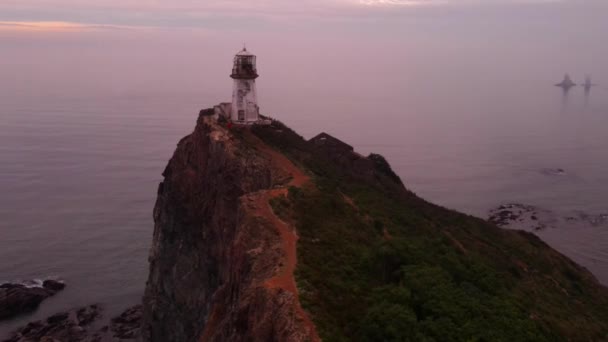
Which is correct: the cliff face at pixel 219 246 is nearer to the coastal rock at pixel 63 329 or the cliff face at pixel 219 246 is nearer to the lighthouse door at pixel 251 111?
the lighthouse door at pixel 251 111

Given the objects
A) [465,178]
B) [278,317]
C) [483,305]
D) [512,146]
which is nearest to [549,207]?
[465,178]

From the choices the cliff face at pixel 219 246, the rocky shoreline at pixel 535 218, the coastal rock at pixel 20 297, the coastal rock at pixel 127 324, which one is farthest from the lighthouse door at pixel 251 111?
the rocky shoreline at pixel 535 218

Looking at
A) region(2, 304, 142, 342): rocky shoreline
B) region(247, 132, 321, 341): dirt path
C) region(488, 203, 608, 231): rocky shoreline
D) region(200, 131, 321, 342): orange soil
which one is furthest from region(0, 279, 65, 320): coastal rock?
region(488, 203, 608, 231): rocky shoreline

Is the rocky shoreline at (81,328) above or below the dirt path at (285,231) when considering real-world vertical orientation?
below

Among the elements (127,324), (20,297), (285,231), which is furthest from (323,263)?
(20,297)

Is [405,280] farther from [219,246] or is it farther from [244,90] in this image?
[244,90]

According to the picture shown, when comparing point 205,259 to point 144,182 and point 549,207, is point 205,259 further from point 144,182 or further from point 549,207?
point 549,207
